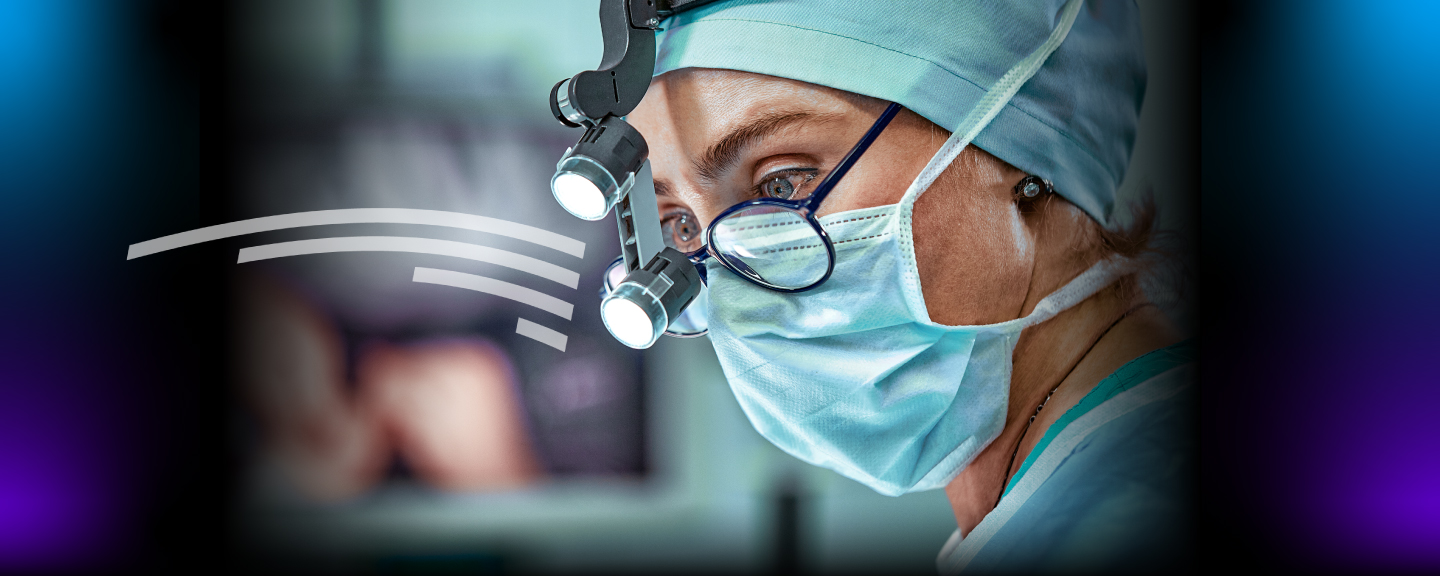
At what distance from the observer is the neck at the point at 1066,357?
0.89m

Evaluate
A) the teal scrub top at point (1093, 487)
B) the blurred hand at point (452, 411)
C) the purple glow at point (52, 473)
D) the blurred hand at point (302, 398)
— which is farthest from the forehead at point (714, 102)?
the purple glow at point (52, 473)

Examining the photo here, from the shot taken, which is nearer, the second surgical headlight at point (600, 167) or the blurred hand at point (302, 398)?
the second surgical headlight at point (600, 167)

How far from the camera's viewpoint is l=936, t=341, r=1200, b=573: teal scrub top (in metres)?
0.84

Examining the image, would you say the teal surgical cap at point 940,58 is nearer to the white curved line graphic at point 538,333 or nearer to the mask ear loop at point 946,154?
the mask ear loop at point 946,154

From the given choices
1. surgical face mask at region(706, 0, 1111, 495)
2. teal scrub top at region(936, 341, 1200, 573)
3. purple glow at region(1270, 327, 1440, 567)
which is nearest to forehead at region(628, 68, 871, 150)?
surgical face mask at region(706, 0, 1111, 495)

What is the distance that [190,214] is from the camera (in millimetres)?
1309

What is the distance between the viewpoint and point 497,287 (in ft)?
4.33

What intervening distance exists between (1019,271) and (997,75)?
0.69 ft

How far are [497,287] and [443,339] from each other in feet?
0.41

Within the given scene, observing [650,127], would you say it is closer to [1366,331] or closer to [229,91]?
[229,91]

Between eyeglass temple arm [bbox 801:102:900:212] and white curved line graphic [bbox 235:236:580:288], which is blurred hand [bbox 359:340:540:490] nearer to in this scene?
white curved line graphic [bbox 235:236:580:288]

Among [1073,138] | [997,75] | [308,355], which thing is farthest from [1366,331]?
[308,355]

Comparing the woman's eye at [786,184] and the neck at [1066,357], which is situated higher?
the woman's eye at [786,184]

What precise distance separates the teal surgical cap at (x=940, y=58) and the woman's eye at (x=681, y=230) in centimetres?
21
